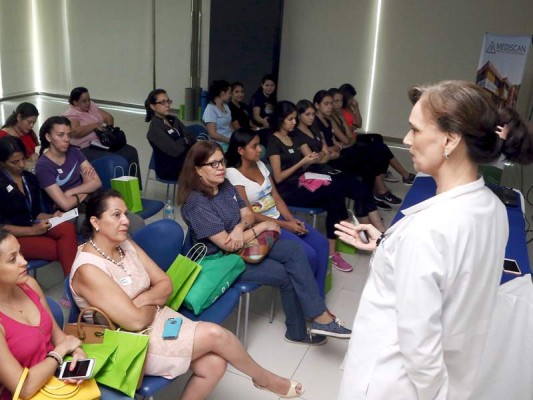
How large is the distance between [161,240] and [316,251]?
1171mm

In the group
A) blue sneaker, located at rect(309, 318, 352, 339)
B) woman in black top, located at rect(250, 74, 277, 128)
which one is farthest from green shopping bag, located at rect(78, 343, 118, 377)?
woman in black top, located at rect(250, 74, 277, 128)

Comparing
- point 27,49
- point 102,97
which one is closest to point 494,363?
point 102,97

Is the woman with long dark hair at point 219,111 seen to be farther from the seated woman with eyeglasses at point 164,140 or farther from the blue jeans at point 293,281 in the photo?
the blue jeans at point 293,281

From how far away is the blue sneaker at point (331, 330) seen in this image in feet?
9.25

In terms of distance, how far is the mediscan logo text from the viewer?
595cm

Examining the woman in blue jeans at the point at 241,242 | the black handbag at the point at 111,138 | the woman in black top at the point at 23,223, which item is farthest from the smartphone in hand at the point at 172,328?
the black handbag at the point at 111,138

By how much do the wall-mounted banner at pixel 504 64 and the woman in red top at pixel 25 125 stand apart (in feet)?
16.8

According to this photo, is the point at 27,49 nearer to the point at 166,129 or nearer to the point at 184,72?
the point at 184,72

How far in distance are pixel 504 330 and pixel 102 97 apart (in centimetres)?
1011

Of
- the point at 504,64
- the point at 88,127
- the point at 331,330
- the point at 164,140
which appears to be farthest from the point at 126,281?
the point at 504,64

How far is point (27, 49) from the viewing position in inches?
413

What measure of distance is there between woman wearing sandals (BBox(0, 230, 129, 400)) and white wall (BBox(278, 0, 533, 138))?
7408mm

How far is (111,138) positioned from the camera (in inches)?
188

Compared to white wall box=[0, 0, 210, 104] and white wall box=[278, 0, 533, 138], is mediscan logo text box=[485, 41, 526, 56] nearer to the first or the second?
white wall box=[278, 0, 533, 138]
